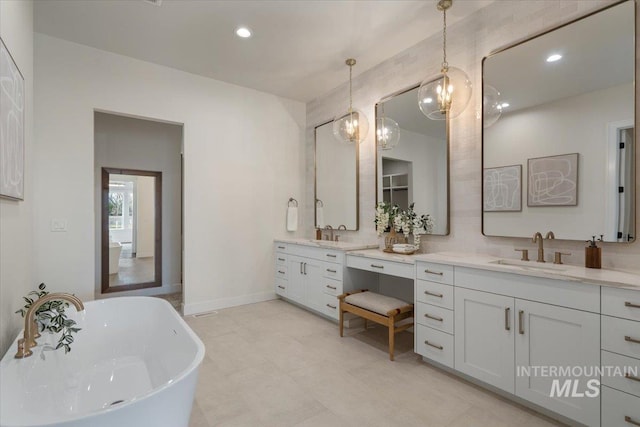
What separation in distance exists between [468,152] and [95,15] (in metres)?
3.61

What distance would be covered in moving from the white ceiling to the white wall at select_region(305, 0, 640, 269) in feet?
0.43

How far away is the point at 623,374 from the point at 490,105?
2012 millimetres

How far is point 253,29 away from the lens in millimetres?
3025

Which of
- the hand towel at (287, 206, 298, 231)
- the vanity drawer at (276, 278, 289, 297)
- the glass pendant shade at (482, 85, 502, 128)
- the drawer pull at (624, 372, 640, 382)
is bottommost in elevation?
the vanity drawer at (276, 278, 289, 297)

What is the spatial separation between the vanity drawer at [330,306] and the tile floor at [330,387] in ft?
0.72

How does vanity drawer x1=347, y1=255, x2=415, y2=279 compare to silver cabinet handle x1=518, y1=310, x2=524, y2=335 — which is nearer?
silver cabinet handle x1=518, y1=310, x2=524, y2=335

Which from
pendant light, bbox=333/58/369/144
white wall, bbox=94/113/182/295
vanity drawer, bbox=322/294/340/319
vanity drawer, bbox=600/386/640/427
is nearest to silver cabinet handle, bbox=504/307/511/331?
vanity drawer, bbox=600/386/640/427

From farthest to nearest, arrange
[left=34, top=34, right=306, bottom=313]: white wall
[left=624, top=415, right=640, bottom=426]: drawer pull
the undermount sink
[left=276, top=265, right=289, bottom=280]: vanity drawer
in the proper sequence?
[left=276, top=265, right=289, bottom=280]: vanity drawer
[left=34, top=34, right=306, bottom=313]: white wall
the undermount sink
[left=624, top=415, right=640, bottom=426]: drawer pull

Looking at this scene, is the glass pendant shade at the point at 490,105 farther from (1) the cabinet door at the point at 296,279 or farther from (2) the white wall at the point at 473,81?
(1) the cabinet door at the point at 296,279

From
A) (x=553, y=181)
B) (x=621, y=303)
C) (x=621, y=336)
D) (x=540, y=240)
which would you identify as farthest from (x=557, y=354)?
(x=553, y=181)

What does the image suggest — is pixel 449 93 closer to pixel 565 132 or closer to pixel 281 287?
pixel 565 132

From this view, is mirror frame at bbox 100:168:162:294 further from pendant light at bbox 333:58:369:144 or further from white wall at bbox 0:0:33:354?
pendant light at bbox 333:58:369:144

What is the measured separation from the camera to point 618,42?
6.49ft

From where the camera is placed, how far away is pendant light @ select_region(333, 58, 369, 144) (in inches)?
144
